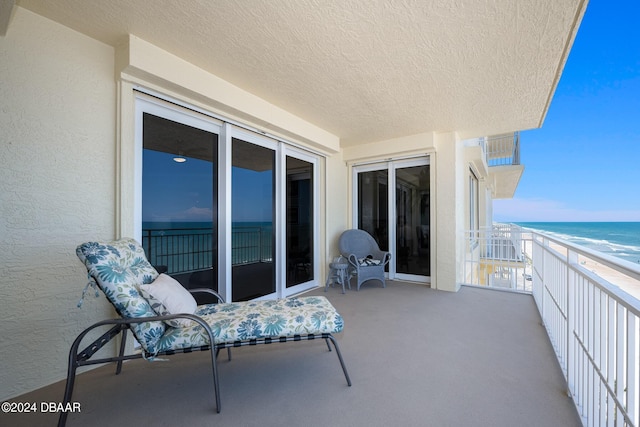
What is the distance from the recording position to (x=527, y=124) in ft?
12.3

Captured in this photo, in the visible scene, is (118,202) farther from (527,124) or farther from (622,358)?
(527,124)

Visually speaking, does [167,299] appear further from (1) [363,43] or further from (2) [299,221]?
(2) [299,221]

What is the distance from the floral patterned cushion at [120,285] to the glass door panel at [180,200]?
852 millimetres

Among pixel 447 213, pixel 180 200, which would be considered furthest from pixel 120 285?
pixel 447 213

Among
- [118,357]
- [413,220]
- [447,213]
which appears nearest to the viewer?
[118,357]

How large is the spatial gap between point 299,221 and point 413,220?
2.15 metres

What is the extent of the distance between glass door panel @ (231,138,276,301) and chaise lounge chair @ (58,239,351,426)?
132 centimetres

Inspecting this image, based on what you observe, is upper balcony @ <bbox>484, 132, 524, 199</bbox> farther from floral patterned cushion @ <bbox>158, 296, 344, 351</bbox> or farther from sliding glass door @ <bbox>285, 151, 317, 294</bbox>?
floral patterned cushion @ <bbox>158, 296, 344, 351</bbox>

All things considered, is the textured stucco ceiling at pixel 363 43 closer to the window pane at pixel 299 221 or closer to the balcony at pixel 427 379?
the window pane at pixel 299 221

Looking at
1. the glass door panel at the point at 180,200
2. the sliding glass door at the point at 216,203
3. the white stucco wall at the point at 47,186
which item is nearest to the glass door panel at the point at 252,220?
the sliding glass door at the point at 216,203

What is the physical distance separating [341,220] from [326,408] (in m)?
3.77

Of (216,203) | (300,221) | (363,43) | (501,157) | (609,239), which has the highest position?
(501,157)

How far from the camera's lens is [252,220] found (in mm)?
3455

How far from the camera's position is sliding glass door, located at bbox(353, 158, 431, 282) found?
4.71m
